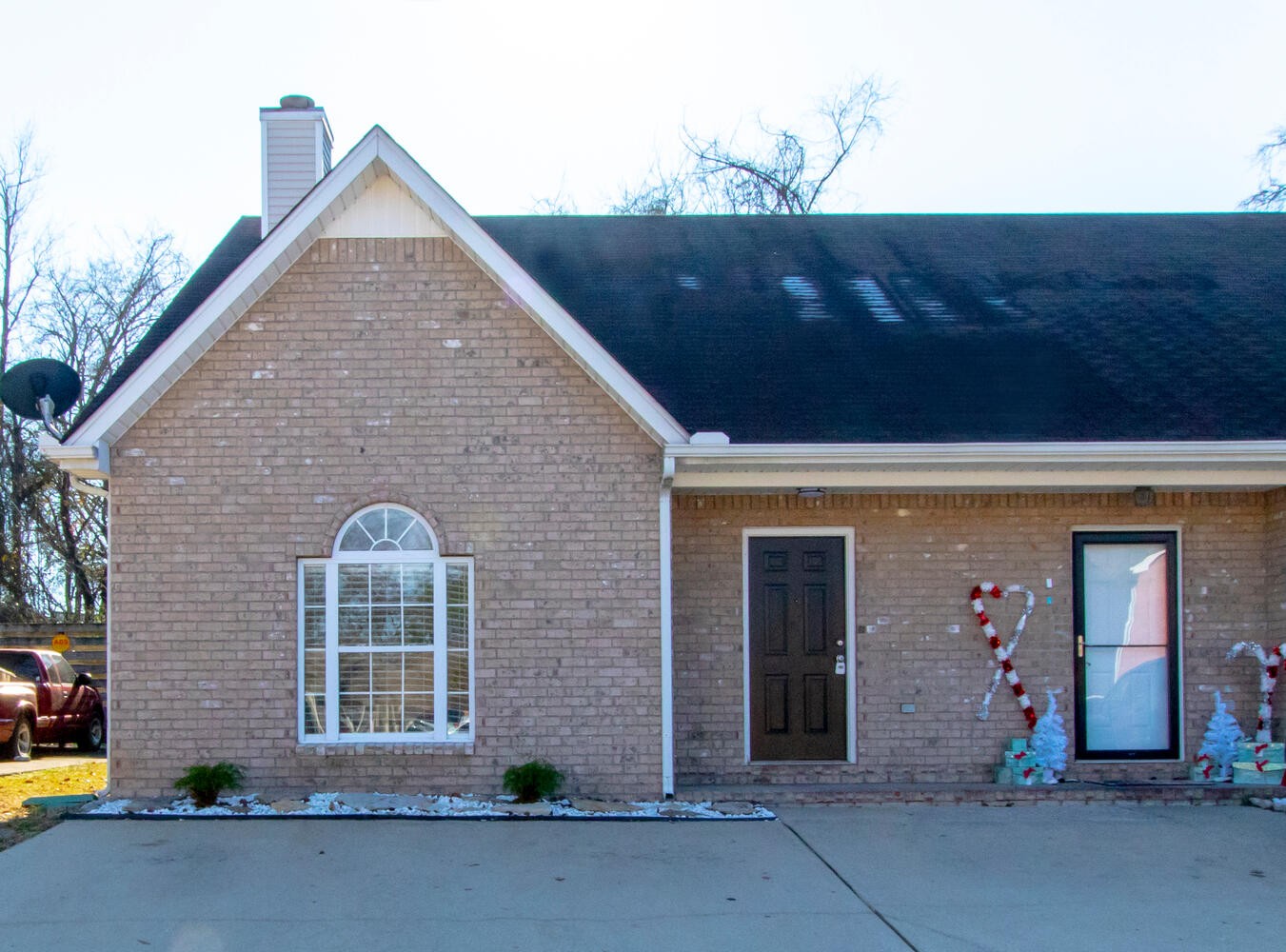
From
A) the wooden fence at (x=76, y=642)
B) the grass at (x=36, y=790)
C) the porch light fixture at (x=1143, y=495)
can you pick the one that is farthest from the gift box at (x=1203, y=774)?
the wooden fence at (x=76, y=642)

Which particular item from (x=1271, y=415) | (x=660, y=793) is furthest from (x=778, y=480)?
(x=1271, y=415)

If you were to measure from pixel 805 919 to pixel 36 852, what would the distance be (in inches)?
196

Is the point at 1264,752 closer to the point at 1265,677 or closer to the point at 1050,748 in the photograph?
the point at 1265,677

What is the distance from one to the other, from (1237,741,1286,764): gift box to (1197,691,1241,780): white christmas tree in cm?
14

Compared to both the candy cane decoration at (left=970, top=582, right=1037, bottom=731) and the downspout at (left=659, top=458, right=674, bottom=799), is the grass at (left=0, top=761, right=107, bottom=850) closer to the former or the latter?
the downspout at (left=659, top=458, right=674, bottom=799)

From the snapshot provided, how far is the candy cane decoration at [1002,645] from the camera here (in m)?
10.9

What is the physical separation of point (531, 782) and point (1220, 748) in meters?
5.79

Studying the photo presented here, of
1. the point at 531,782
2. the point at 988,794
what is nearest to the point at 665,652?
the point at 531,782

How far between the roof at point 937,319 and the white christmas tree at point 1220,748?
7.99 ft

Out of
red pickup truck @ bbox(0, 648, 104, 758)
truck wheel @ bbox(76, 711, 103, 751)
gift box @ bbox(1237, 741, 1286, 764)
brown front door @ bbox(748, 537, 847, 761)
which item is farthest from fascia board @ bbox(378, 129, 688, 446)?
truck wheel @ bbox(76, 711, 103, 751)

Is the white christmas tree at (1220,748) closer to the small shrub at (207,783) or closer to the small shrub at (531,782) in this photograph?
the small shrub at (531,782)

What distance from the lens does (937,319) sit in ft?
41.2

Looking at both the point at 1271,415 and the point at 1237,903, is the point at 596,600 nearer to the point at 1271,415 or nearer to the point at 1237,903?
the point at 1237,903

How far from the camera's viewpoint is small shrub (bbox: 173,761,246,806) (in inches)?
374
